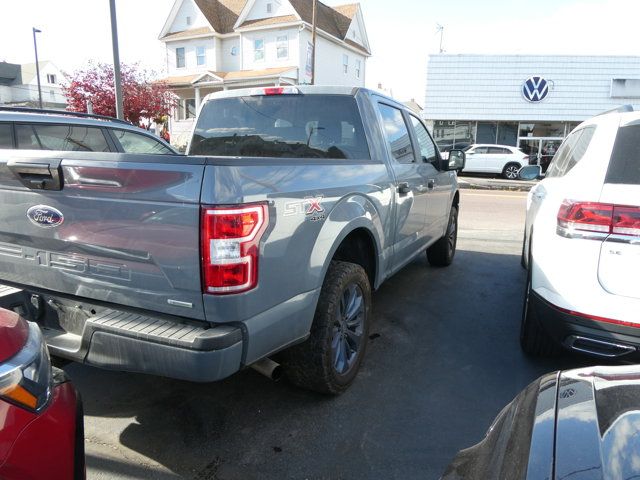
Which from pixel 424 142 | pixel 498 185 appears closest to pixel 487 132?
pixel 498 185

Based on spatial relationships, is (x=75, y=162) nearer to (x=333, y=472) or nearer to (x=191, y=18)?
(x=333, y=472)

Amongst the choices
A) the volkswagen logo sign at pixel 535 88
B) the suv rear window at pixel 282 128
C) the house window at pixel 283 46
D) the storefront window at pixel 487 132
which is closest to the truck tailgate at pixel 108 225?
the suv rear window at pixel 282 128

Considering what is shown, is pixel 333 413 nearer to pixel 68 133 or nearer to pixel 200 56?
pixel 68 133

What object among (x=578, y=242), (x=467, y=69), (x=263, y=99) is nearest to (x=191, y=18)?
(x=467, y=69)

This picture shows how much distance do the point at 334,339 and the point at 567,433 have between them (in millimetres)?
1818

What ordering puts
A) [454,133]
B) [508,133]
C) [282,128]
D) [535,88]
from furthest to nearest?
[454,133] < [508,133] < [535,88] < [282,128]

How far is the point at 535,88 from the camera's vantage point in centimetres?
2330

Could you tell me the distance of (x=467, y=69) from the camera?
77.5ft

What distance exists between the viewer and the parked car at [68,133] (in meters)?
5.00

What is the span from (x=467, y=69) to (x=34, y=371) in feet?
82.1

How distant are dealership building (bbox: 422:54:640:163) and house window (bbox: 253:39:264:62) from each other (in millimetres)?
11911

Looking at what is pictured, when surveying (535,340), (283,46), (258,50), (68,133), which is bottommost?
(535,340)

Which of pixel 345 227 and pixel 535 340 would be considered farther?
pixel 535 340

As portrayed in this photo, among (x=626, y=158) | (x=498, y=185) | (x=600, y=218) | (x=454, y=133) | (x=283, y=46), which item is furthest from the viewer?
(x=283, y=46)
